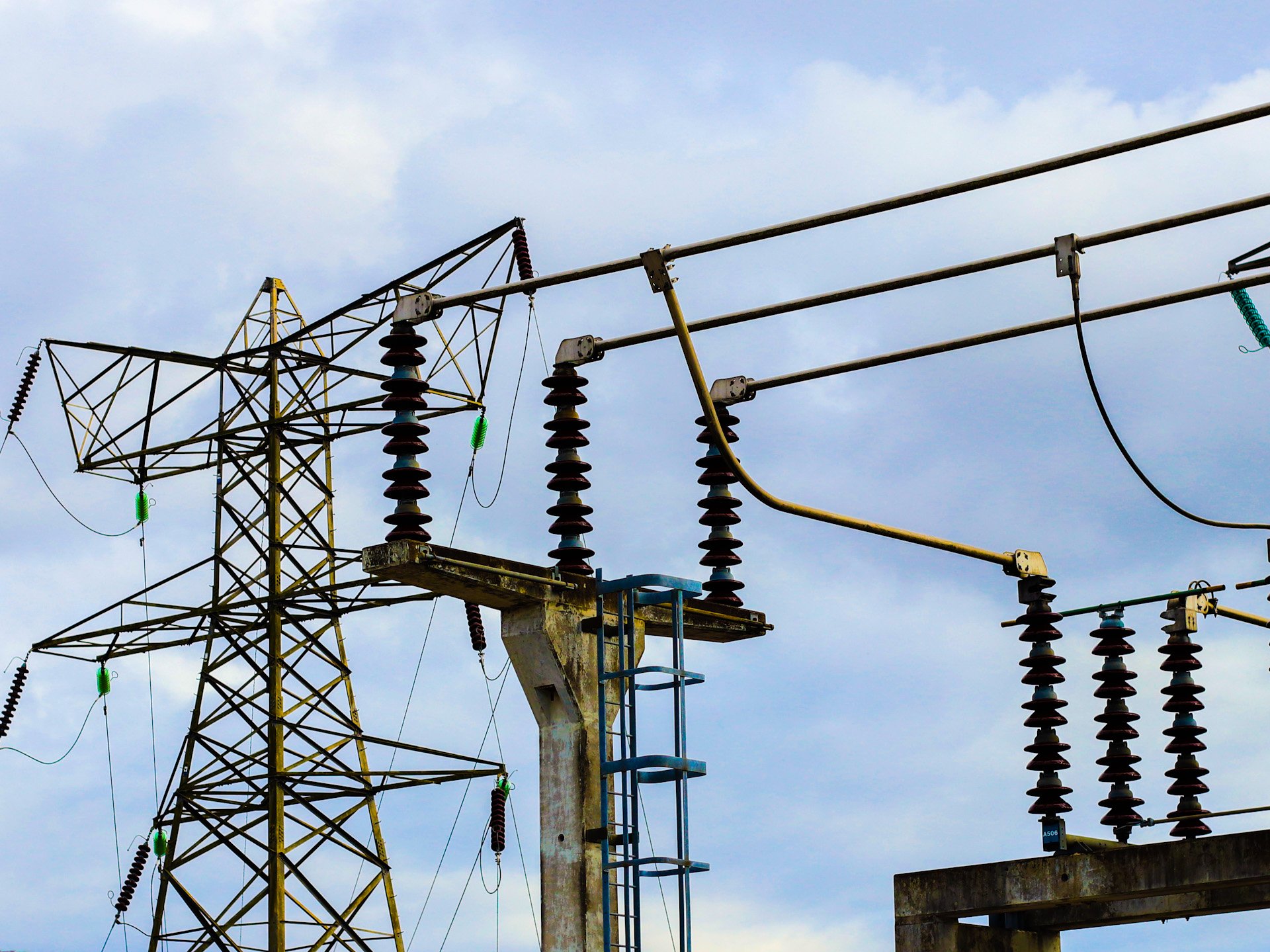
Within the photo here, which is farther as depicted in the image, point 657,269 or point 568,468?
point 568,468

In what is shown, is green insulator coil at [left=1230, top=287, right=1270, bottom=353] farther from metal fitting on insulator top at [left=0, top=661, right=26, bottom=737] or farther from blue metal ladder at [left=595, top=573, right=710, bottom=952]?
metal fitting on insulator top at [left=0, top=661, right=26, bottom=737]

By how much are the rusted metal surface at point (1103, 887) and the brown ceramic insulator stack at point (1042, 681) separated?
0.92 meters

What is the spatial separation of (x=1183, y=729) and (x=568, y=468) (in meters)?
5.35

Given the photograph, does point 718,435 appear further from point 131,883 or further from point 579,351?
point 131,883

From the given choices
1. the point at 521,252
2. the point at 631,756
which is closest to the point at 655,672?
the point at 631,756

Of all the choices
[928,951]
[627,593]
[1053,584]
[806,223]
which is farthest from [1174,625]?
[806,223]

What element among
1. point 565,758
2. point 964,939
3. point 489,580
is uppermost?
point 489,580

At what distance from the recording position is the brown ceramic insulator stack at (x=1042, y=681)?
1611 cm

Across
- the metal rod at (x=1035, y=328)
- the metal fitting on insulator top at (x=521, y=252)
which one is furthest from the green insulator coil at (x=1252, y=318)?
the metal fitting on insulator top at (x=521, y=252)

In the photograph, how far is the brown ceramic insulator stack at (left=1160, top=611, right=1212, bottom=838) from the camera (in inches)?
671

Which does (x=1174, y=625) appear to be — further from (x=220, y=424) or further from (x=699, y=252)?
(x=220, y=424)

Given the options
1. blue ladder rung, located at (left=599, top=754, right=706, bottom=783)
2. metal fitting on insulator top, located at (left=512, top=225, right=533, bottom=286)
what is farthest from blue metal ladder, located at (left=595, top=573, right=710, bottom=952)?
metal fitting on insulator top, located at (left=512, top=225, right=533, bottom=286)

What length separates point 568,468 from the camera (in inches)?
648

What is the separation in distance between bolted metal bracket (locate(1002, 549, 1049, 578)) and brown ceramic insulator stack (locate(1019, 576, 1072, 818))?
0.06 m
